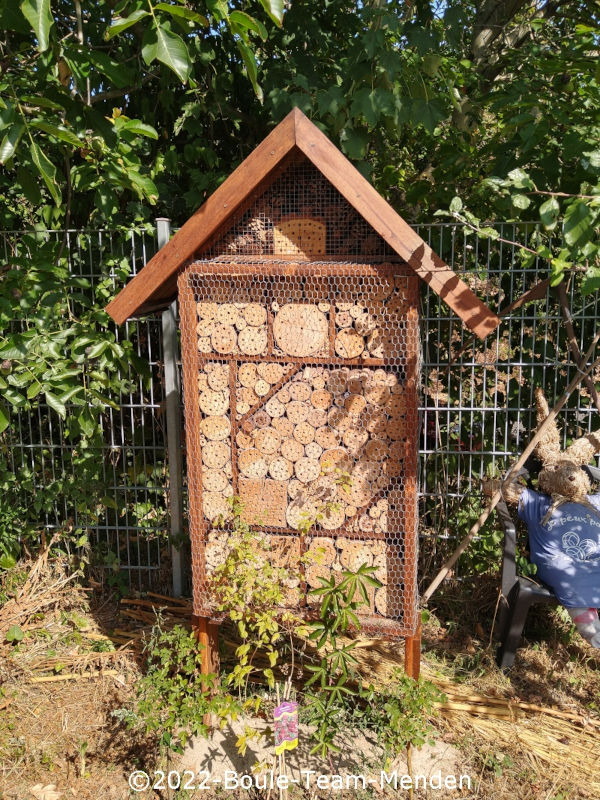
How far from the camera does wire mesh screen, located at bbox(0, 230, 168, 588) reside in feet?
13.9

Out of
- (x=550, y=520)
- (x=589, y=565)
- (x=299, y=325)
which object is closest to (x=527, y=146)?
(x=299, y=325)

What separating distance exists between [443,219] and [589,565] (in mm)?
2108

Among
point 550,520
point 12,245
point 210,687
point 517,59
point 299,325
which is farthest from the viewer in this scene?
point 517,59

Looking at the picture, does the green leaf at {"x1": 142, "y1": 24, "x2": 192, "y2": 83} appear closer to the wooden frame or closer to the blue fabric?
the wooden frame

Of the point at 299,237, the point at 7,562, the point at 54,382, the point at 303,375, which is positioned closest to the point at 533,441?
the point at 303,375

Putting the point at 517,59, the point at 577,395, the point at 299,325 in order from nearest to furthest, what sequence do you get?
the point at 299,325, the point at 577,395, the point at 517,59

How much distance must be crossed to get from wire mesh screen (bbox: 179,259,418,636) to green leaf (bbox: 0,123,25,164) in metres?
0.84

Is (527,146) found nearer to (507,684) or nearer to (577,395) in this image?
(577,395)

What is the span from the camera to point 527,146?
3680 millimetres

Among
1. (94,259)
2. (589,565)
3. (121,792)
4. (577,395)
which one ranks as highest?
(94,259)

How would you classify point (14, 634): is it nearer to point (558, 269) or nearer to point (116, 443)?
point (116, 443)

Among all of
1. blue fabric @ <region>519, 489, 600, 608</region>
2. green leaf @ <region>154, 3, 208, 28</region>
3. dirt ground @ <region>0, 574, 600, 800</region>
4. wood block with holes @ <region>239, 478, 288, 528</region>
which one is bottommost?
dirt ground @ <region>0, 574, 600, 800</region>

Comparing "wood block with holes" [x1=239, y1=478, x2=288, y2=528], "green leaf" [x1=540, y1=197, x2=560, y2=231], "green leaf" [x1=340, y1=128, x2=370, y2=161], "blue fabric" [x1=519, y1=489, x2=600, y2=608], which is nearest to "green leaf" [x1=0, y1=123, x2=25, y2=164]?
"wood block with holes" [x1=239, y1=478, x2=288, y2=528]

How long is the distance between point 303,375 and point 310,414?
0.17 metres
